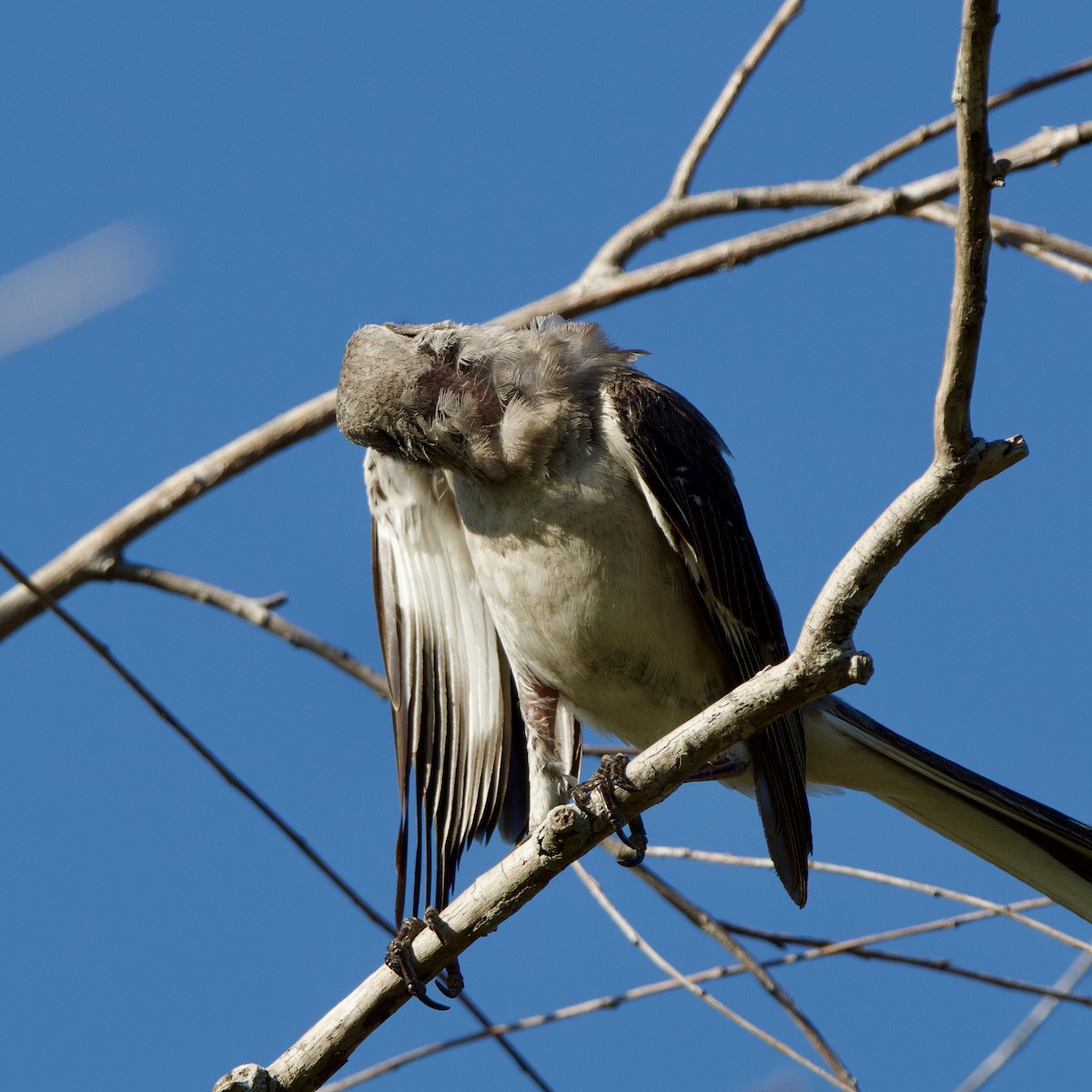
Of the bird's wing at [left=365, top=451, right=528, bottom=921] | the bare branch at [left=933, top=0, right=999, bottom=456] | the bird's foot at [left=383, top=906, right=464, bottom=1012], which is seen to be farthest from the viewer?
the bird's wing at [left=365, top=451, right=528, bottom=921]

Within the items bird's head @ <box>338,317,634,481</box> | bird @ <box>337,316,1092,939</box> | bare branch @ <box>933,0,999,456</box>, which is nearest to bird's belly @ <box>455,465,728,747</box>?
bird @ <box>337,316,1092,939</box>

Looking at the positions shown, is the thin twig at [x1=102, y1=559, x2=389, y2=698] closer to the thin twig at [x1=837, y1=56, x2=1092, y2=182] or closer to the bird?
the bird

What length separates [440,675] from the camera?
5645 millimetres

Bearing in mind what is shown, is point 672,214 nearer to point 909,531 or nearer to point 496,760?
point 496,760

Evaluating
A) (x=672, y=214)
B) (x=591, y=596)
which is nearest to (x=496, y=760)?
(x=591, y=596)

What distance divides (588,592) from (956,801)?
1.70m

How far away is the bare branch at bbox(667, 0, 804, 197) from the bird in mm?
975

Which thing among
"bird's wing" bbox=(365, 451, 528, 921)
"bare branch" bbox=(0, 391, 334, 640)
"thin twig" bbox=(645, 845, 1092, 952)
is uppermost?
"bare branch" bbox=(0, 391, 334, 640)

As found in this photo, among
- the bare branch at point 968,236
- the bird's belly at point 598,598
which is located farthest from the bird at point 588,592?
the bare branch at point 968,236

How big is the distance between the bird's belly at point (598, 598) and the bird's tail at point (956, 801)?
0.67 metres

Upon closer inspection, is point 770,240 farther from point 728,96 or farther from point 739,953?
point 739,953

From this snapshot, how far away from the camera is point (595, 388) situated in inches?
196

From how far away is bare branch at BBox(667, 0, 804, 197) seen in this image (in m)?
5.30

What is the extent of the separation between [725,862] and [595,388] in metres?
1.86
